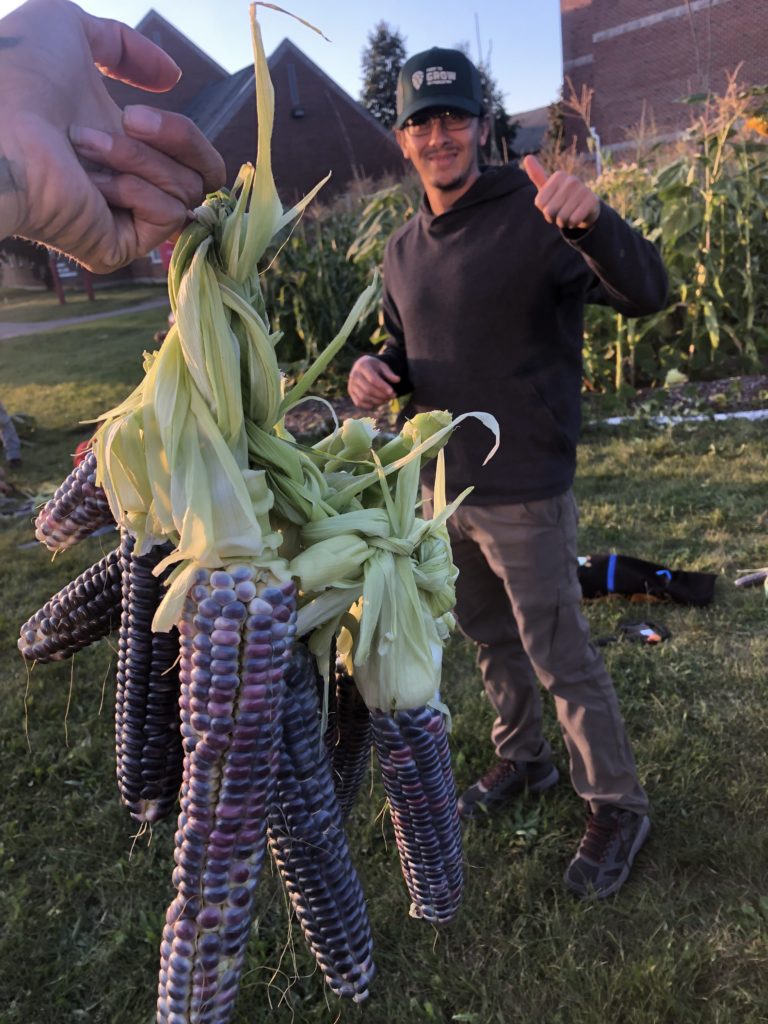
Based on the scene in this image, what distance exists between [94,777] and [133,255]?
253 centimetres

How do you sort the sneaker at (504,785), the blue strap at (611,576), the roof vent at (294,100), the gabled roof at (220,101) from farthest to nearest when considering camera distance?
the roof vent at (294,100) < the gabled roof at (220,101) < the blue strap at (611,576) < the sneaker at (504,785)

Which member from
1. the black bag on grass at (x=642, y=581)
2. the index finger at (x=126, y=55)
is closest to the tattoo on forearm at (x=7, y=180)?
the index finger at (x=126, y=55)

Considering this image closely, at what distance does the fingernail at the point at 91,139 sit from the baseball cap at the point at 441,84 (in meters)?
1.61

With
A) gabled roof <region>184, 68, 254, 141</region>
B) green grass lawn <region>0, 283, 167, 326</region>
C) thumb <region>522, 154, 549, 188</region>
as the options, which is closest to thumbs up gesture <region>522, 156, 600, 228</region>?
thumb <region>522, 154, 549, 188</region>

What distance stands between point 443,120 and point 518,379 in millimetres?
838

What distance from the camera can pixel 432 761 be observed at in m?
1.19

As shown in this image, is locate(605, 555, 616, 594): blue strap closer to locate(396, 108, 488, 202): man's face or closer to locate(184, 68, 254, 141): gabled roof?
locate(396, 108, 488, 202): man's face

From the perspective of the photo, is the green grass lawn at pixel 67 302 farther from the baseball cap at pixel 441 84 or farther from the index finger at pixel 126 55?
the index finger at pixel 126 55

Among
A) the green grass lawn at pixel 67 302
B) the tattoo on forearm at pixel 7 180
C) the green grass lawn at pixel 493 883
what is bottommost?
the green grass lawn at pixel 493 883

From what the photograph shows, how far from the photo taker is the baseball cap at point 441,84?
235 centimetres

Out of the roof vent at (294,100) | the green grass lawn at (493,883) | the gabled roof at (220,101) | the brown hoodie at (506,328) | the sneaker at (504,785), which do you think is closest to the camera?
the green grass lawn at (493,883)

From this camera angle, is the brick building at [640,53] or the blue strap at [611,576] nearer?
the blue strap at [611,576]

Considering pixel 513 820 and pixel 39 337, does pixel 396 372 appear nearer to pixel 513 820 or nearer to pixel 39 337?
pixel 513 820

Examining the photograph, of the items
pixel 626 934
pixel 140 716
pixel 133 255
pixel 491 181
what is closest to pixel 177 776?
pixel 140 716
